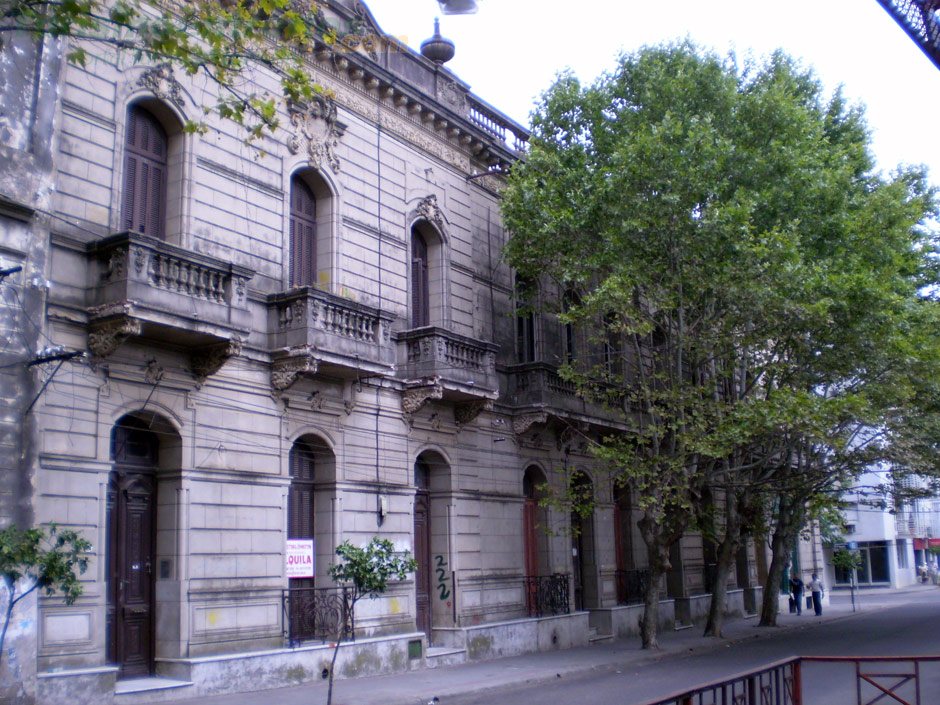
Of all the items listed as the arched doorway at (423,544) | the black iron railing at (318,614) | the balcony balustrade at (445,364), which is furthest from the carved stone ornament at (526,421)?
the black iron railing at (318,614)

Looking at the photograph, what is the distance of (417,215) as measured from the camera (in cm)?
2205

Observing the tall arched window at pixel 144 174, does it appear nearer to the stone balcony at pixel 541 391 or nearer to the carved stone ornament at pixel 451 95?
the carved stone ornament at pixel 451 95

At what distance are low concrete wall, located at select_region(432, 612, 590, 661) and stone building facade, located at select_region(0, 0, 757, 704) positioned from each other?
0.09 meters

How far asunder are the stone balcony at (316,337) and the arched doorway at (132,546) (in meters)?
2.72

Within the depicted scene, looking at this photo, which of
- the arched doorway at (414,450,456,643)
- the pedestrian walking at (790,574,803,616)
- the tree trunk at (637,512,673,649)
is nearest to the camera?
the arched doorway at (414,450,456,643)

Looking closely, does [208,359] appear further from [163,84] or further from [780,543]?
[780,543]

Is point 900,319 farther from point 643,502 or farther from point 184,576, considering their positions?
point 184,576

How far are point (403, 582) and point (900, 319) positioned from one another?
11.8 meters

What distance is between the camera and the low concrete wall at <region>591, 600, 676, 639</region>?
2564 cm

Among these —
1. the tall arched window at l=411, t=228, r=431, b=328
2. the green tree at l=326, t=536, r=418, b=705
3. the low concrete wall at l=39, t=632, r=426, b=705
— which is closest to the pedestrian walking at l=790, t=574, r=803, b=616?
the tall arched window at l=411, t=228, r=431, b=328

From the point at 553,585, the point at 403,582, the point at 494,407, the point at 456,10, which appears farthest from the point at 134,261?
the point at 553,585

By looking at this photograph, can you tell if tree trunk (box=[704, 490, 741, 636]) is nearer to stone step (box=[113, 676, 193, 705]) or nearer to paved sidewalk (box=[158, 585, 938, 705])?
paved sidewalk (box=[158, 585, 938, 705])

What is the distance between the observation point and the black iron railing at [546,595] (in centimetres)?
2331

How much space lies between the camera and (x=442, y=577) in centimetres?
2109
